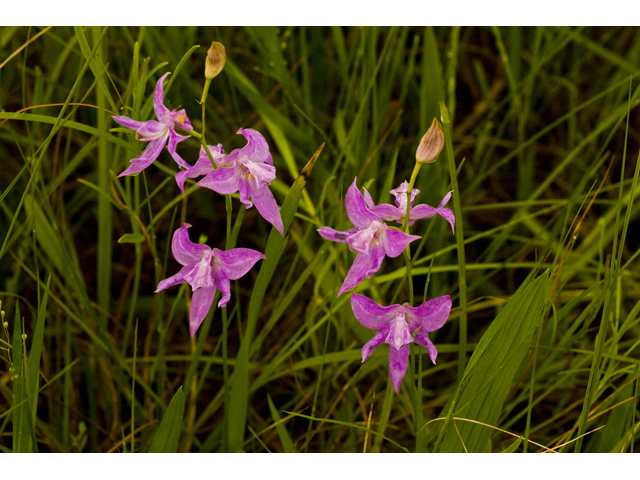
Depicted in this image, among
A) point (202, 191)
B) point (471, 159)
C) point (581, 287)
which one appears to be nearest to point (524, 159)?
point (471, 159)

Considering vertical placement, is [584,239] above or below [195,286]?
below

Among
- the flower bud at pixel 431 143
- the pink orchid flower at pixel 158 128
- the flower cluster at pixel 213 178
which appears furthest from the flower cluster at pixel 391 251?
the pink orchid flower at pixel 158 128

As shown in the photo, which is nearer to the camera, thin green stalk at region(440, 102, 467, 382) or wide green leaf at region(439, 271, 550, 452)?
thin green stalk at region(440, 102, 467, 382)

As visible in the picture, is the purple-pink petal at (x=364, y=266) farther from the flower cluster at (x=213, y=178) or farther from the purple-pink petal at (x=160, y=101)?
the purple-pink petal at (x=160, y=101)

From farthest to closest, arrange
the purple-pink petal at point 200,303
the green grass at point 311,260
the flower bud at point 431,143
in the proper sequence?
the green grass at point 311,260 < the purple-pink petal at point 200,303 < the flower bud at point 431,143

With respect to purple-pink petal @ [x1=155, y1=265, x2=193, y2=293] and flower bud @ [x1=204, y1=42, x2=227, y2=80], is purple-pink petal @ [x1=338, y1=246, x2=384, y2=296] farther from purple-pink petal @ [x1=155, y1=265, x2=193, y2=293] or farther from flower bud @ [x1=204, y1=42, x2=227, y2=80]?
flower bud @ [x1=204, y1=42, x2=227, y2=80]

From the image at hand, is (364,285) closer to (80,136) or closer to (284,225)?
(284,225)

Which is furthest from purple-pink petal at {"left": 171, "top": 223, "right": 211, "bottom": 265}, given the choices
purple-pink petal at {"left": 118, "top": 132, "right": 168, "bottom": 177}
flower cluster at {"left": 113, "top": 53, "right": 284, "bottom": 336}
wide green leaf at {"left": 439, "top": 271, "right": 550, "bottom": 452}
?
wide green leaf at {"left": 439, "top": 271, "right": 550, "bottom": 452}
